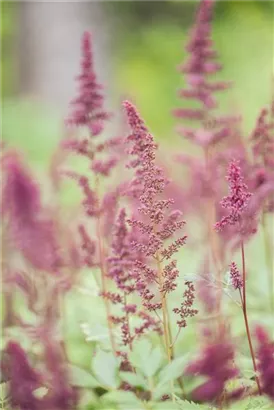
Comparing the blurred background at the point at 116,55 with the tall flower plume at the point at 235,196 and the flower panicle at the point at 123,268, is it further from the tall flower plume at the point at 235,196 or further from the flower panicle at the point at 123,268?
the tall flower plume at the point at 235,196

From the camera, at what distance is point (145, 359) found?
1.66 metres

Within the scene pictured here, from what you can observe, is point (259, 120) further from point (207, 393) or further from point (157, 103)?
point (157, 103)

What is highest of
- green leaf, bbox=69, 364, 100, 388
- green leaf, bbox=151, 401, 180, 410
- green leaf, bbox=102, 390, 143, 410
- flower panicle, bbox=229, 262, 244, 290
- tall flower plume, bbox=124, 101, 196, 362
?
tall flower plume, bbox=124, 101, 196, 362

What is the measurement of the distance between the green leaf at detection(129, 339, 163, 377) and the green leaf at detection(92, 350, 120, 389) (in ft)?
0.23

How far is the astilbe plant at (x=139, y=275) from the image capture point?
1546 millimetres

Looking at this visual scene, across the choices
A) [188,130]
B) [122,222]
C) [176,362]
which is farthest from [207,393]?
[188,130]

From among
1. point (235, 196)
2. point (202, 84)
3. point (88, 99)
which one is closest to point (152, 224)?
point (235, 196)

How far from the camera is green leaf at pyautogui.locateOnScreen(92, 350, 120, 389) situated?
168 centimetres

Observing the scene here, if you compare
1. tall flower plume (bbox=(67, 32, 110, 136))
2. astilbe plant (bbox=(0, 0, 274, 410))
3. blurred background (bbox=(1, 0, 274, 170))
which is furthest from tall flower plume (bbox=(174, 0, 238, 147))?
blurred background (bbox=(1, 0, 274, 170))

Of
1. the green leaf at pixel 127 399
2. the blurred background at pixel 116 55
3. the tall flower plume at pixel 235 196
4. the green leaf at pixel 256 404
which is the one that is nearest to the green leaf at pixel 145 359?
the green leaf at pixel 127 399

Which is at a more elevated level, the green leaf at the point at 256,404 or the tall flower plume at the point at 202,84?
the tall flower plume at the point at 202,84

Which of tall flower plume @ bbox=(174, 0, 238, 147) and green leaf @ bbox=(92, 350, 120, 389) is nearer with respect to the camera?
green leaf @ bbox=(92, 350, 120, 389)

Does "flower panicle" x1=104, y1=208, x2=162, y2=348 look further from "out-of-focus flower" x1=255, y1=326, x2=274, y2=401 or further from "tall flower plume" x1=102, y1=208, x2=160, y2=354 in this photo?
"out-of-focus flower" x1=255, y1=326, x2=274, y2=401

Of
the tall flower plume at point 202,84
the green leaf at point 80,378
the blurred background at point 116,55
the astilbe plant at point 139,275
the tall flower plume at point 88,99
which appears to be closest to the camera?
the astilbe plant at point 139,275
